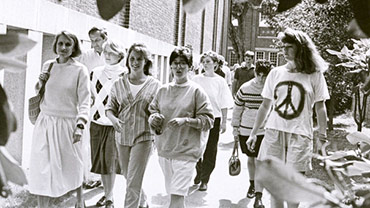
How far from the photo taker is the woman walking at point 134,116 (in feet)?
18.0

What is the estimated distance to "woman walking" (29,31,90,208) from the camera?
17.0 feet

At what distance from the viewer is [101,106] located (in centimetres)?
630

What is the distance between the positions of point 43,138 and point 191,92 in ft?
Result: 4.36

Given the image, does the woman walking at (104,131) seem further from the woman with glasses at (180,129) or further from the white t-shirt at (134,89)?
the woman with glasses at (180,129)

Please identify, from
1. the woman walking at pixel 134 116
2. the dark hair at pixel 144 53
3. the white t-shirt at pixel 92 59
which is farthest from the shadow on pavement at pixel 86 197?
the dark hair at pixel 144 53

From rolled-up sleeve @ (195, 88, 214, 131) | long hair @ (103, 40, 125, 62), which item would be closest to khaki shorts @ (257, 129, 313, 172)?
rolled-up sleeve @ (195, 88, 214, 131)

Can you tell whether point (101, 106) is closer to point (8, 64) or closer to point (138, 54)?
point (138, 54)

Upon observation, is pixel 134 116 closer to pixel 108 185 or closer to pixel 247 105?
pixel 108 185

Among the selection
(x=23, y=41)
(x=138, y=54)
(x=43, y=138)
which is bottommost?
(x=43, y=138)

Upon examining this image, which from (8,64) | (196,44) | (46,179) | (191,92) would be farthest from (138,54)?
(196,44)

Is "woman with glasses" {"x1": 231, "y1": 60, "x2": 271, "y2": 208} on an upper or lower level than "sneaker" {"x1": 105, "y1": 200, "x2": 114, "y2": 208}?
upper

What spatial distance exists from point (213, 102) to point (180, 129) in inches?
87.5

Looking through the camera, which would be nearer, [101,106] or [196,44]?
[101,106]

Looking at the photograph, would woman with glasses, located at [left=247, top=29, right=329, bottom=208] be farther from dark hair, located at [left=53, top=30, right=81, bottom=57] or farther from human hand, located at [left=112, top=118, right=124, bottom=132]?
dark hair, located at [left=53, top=30, right=81, bottom=57]
